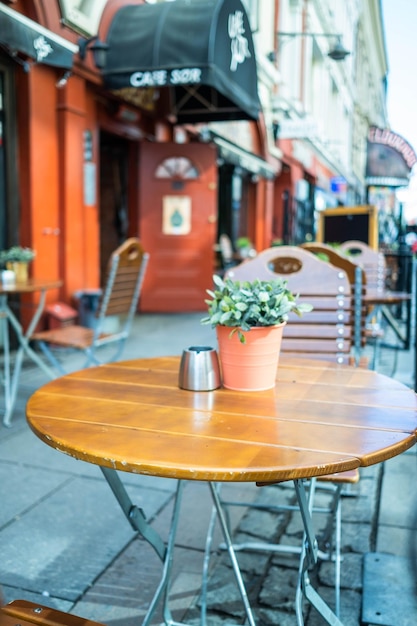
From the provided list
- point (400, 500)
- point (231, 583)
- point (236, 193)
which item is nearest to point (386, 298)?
point (400, 500)

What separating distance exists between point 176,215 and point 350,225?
96.9 inches

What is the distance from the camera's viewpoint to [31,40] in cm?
488

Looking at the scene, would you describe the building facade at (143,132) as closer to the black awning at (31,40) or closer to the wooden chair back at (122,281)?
the black awning at (31,40)

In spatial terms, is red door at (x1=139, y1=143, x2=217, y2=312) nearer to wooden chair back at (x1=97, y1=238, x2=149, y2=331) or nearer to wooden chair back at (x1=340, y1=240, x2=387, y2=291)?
wooden chair back at (x1=340, y1=240, x2=387, y2=291)

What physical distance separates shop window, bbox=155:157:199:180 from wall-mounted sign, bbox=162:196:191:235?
1.00ft

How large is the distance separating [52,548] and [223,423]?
4.30 feet

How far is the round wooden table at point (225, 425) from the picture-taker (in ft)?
3.79

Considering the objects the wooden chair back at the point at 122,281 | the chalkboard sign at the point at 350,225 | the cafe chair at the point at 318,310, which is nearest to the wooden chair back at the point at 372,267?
the wooden chair back at the point at 122,281

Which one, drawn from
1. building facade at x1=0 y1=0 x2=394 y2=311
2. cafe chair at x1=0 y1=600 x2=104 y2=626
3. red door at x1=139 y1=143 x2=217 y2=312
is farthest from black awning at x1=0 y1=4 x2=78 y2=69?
cafe chair at x1=0 y1=600 x2=104 y2=626

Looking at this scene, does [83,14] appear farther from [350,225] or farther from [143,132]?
[350,225]

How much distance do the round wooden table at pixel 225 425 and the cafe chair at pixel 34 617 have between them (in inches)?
11.5

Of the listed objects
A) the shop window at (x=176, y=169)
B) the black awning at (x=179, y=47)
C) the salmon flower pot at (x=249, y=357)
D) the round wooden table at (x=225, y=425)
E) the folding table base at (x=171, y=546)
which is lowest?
the folding table base at (x=171, y=546)

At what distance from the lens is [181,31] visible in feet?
21.6

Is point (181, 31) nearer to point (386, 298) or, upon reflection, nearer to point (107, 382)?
point (386, 298)
